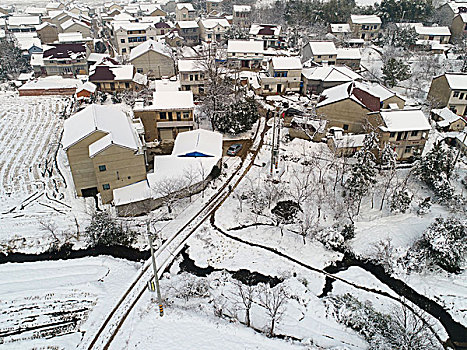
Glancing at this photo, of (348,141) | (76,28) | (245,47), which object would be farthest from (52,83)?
(348,141)

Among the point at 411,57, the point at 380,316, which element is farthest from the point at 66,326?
the point at 411,57

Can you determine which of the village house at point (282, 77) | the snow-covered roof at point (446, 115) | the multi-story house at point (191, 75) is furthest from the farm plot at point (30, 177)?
the snow-covered roof at point (446, 115)

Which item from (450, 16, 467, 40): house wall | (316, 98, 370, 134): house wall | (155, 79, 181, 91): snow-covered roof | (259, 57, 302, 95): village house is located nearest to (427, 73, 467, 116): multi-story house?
(316, 98, 370, 134): house wall

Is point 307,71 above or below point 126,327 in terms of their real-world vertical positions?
above

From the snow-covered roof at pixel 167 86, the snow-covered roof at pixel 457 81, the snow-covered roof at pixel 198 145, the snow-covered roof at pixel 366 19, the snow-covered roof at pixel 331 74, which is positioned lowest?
the snow-covered roof at pixel 198 145

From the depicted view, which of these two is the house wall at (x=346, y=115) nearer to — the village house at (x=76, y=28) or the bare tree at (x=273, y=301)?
the bare tree at (x=273, y=301)

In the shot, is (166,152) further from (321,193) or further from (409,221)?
(409,221)
